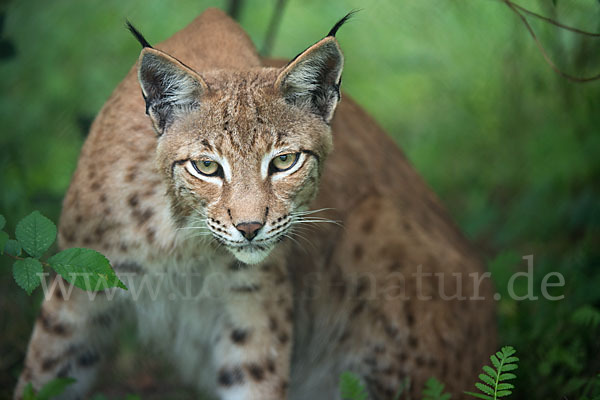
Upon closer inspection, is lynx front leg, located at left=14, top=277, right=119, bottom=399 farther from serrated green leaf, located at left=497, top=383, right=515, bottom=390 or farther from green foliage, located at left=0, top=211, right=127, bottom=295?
serrated green leaf, located at left=497, top=383, right=515, bottom=390

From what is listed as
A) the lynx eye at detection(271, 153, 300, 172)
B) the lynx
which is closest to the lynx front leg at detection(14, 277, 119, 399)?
the lynx

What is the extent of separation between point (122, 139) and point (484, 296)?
2293mm

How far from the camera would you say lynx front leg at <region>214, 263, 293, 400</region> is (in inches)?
132

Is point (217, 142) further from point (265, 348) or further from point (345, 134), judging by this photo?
point (345, 134)

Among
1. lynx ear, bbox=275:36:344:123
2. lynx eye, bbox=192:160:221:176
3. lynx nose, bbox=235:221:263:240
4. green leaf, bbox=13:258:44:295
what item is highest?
lynx ear, bbox=275:36:344:123

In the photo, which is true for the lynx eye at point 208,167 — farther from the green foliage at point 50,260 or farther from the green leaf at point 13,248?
the green leaf at point 13,248

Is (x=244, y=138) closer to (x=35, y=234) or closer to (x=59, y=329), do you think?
(x=35, y=234)

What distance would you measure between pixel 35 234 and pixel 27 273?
0.15 meters

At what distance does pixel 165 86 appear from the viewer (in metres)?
2.83

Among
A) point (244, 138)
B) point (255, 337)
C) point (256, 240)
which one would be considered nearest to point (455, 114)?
point (255, 337)

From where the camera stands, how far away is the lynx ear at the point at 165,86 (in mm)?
2705

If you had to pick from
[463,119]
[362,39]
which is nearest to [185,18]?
[362,39]

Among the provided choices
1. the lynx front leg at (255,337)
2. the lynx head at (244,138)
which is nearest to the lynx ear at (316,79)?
the lynx head at (244,138)

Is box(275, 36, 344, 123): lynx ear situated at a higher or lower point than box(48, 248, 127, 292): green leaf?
higher
